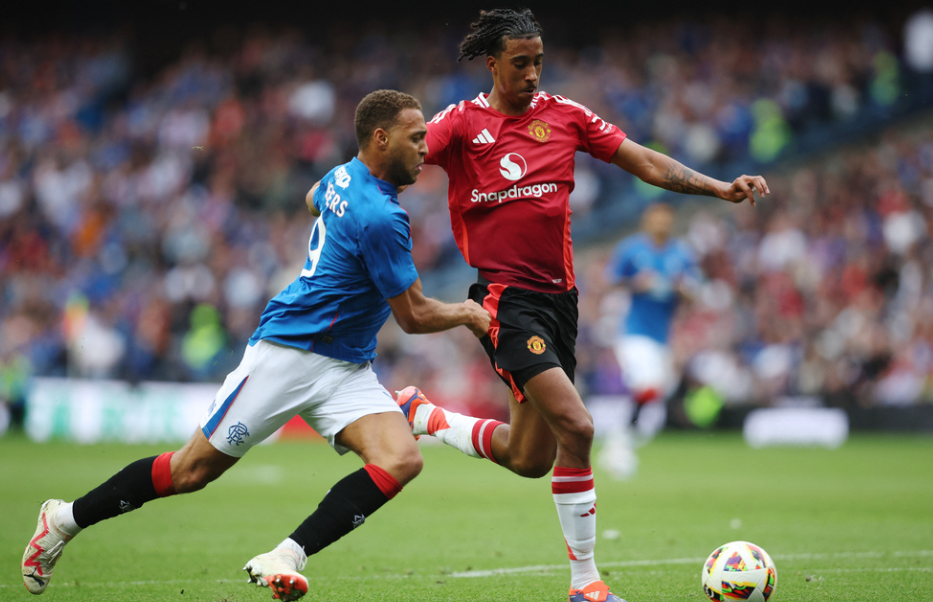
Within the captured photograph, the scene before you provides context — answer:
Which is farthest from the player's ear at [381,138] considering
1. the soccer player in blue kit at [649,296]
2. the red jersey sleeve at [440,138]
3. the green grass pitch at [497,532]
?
the soccer player in blue kit at [649,296]

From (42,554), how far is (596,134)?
3626 millimetres

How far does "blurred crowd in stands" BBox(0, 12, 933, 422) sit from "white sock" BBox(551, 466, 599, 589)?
11880 millimetres

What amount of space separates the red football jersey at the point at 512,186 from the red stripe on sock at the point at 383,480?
54.7 inches

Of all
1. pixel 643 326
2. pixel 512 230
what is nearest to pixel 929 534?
pixel 512 230

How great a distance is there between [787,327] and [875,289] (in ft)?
5.35

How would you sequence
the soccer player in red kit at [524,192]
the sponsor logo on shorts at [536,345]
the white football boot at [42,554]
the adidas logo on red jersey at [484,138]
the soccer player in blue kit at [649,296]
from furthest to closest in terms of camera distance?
the soccer player in blue kit at [649,296]
the adidas logo on red jersey at [484,138]
the soccer player in red kit at [524,192]
the sponsor logo on shorts at [536,345]
the white football boot at [42,554]

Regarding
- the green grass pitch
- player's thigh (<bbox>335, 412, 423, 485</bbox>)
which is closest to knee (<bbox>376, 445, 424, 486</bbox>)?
player's thigh (<bbox>335, 412, 423, 485</bbox>)

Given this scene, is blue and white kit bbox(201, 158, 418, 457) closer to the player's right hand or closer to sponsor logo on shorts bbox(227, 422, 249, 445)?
sponsor logo on shorts bbox(227, 422, 249, 445)

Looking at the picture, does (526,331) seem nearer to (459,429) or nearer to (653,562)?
(459,429)

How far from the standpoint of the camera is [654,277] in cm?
1194

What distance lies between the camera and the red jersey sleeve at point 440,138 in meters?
5.56

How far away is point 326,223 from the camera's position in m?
4.88

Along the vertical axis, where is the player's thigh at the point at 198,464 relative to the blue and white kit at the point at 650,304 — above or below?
below

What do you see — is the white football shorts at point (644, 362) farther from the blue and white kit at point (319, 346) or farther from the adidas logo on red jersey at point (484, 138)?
the blue and white kit at point (319, 346)
